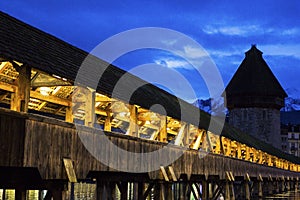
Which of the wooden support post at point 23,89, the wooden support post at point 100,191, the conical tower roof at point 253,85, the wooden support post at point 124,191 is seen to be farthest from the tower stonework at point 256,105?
the wooden support post at point 23,89

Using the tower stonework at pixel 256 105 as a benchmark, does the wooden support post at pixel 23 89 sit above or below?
below

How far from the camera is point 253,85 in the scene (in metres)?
67.1

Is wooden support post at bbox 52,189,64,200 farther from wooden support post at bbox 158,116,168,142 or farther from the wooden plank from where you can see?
the wooden plank

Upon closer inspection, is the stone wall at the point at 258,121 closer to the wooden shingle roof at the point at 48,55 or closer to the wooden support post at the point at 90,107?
the wooden shingle roof at the point at 48,55

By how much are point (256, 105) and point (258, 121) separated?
90.4 inches

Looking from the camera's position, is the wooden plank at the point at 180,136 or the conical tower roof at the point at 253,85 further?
the conical tower roof at the point at 253,85

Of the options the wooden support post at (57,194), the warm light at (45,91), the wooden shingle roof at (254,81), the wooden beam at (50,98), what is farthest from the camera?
the wooden shingle roof at (254,81)

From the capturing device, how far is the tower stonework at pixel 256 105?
66.5 m

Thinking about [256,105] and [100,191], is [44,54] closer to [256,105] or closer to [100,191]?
[100,191]

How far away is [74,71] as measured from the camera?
1359 centimetres

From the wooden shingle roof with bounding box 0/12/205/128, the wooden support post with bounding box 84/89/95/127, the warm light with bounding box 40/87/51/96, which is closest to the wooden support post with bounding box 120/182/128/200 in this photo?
the wooden shingle roof with bounding box 0/12/205/128

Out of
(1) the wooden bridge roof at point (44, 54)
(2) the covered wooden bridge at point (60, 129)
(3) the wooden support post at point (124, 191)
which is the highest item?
(1) the wooden bridge roof at point (44, 54)

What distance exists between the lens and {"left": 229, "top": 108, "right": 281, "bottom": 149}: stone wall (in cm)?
6638

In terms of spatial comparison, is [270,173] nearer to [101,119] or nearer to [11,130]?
[101,119]
